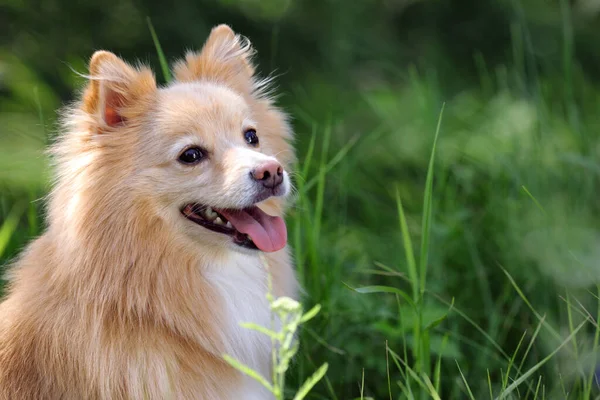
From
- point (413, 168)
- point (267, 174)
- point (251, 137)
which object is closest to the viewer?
point (267, 174)

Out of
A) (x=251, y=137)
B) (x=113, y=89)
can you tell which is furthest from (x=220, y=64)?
(x=113, y=89)

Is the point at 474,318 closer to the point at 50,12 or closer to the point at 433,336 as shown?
the point at 433,336

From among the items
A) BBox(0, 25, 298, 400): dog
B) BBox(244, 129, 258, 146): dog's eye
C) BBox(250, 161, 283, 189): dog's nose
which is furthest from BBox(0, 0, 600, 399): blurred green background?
BBox(250, 161, 283, 189): dog's nose

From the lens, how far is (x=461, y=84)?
7.77 meters

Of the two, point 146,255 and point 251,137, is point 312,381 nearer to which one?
point 146,255

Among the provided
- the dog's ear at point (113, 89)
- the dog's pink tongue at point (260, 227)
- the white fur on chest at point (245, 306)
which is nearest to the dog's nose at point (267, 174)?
the dog's pink tongue at point (260, 227)

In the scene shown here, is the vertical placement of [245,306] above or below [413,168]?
above

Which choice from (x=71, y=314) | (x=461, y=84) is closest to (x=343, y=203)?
(x=71, y=314)

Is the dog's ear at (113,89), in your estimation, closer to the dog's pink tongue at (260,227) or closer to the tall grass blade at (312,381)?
the dog's pink tongue at (260,227)

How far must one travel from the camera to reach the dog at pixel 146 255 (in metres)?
2.82

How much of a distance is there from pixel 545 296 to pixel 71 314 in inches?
89.6

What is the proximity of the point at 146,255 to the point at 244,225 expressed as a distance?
1.27ft

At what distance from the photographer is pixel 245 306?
3.11m

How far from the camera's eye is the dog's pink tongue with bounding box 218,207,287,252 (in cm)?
302
